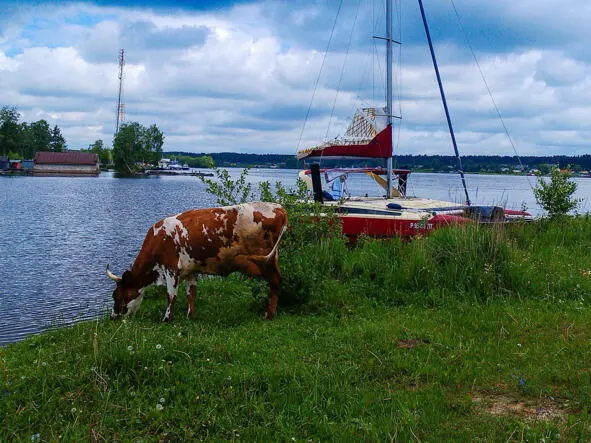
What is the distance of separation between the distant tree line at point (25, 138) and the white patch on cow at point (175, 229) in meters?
146

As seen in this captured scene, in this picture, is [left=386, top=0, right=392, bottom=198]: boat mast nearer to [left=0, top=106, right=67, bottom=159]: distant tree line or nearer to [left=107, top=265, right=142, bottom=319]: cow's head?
[left=107, top=265, right=142, bottom=319]: cow's head

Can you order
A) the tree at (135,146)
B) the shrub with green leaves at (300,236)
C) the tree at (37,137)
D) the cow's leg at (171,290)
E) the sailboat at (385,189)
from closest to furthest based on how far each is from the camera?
the cow's leg at (171,290) < the shrub with green leaves at (300,236) < the sailboat at (385,189) < the tree at (135,146) < the tree at (37,137)

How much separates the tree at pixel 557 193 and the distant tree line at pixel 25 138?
14523 centimetres

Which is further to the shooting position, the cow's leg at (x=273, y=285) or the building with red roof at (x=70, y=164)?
the building with red roof at (x=70, y=164)

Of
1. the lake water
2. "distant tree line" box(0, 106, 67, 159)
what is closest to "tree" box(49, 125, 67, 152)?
"distant tree line" box(0, 106, 67, 159)

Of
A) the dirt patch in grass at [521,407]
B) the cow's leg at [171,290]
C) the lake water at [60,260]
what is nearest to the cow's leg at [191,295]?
the cow's leg at [171,290]

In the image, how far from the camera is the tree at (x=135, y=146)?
14112 cm

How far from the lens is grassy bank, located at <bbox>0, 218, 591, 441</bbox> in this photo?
5203 millimetres

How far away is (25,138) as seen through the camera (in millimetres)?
150250

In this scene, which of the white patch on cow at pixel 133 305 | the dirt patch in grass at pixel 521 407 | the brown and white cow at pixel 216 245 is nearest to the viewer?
the dirt patch in grass at pixel 521 407

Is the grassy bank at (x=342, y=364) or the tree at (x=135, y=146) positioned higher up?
the tree at (x=135, y=146)

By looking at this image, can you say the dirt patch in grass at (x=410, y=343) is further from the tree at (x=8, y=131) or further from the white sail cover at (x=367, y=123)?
the tree at (x=8, y=131)

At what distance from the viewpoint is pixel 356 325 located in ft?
27.6

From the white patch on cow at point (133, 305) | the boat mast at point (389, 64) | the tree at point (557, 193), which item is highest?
the boat mast at point (389, 64)
